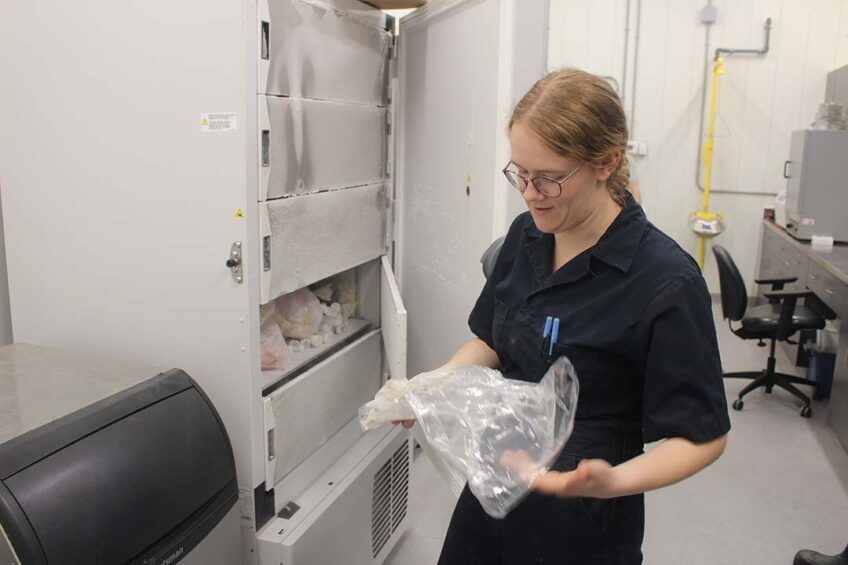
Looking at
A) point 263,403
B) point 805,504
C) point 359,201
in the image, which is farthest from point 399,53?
point 805,504

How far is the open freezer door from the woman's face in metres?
0.86

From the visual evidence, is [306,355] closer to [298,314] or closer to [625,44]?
[298,314]

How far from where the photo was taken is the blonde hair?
38.8 inches

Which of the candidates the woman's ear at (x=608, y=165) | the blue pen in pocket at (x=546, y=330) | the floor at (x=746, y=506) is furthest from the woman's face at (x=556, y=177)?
the floor at (x=746, y=506)

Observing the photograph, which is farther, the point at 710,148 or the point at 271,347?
the point at 710,148

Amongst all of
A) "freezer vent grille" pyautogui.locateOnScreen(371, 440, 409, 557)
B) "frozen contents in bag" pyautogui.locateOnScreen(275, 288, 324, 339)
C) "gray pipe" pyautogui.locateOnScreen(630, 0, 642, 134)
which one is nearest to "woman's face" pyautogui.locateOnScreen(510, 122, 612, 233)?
"frozen contents in bag" pyautogui.locateOnScreen(275, 288, 324, 339)

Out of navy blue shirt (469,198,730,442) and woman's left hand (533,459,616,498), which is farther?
navy blue shirt (469,198,730,442)

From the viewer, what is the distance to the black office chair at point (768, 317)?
3.57 metres

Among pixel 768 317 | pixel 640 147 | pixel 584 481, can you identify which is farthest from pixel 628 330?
pixel 640 147

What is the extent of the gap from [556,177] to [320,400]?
1.20m

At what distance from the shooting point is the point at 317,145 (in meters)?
1.79

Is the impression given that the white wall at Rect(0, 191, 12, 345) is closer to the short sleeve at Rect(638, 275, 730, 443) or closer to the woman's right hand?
the woman's right hand

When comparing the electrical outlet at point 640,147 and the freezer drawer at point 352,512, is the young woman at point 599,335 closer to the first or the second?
the freezer drawer at point 352,512

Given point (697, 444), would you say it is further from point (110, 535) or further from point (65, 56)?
point (65, 56)
